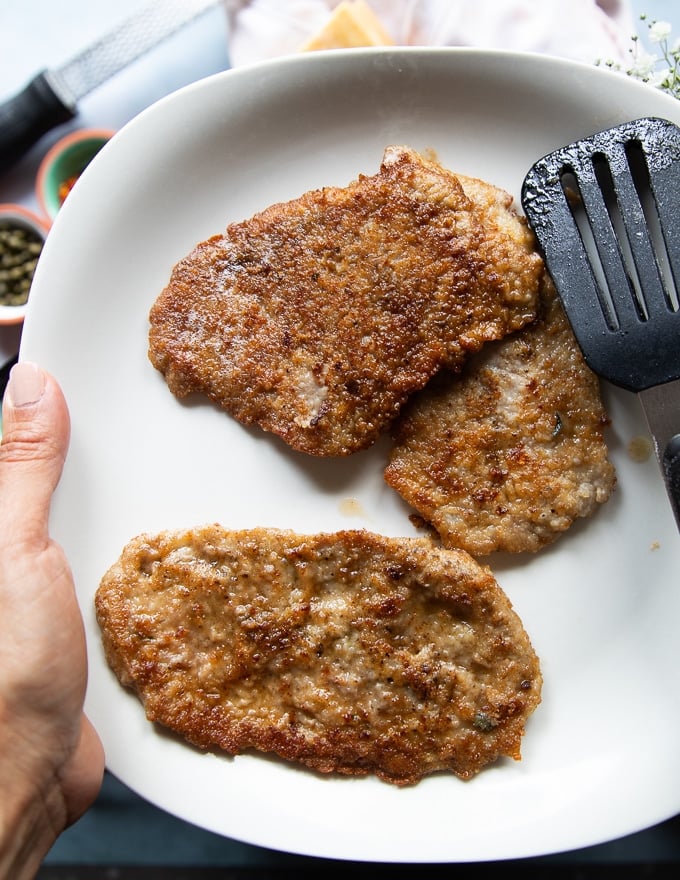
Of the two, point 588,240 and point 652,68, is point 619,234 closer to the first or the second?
point 588,240

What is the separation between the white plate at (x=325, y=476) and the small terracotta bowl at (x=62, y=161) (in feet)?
1.28

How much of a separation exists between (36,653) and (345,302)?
4.27 feet

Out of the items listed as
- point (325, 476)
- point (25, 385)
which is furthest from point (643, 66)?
point (25, 385)

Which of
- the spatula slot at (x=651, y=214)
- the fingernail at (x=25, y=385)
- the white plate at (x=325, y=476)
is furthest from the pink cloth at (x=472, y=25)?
the fingernail at (x=25, y=385)

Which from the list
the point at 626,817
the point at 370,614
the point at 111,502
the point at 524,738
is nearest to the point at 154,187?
the point at 111,502

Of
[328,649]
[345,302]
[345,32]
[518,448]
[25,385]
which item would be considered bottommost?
[328,649]

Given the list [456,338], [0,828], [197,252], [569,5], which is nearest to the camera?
[0,828]

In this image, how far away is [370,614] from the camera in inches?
90.0

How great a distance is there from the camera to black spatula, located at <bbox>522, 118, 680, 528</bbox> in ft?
7.22

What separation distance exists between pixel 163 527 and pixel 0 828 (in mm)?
918

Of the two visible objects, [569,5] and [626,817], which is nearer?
[626,817]

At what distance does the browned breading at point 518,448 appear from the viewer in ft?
7.63

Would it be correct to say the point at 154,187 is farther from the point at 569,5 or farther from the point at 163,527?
the point at 569,5

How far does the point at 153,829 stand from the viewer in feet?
9.76
